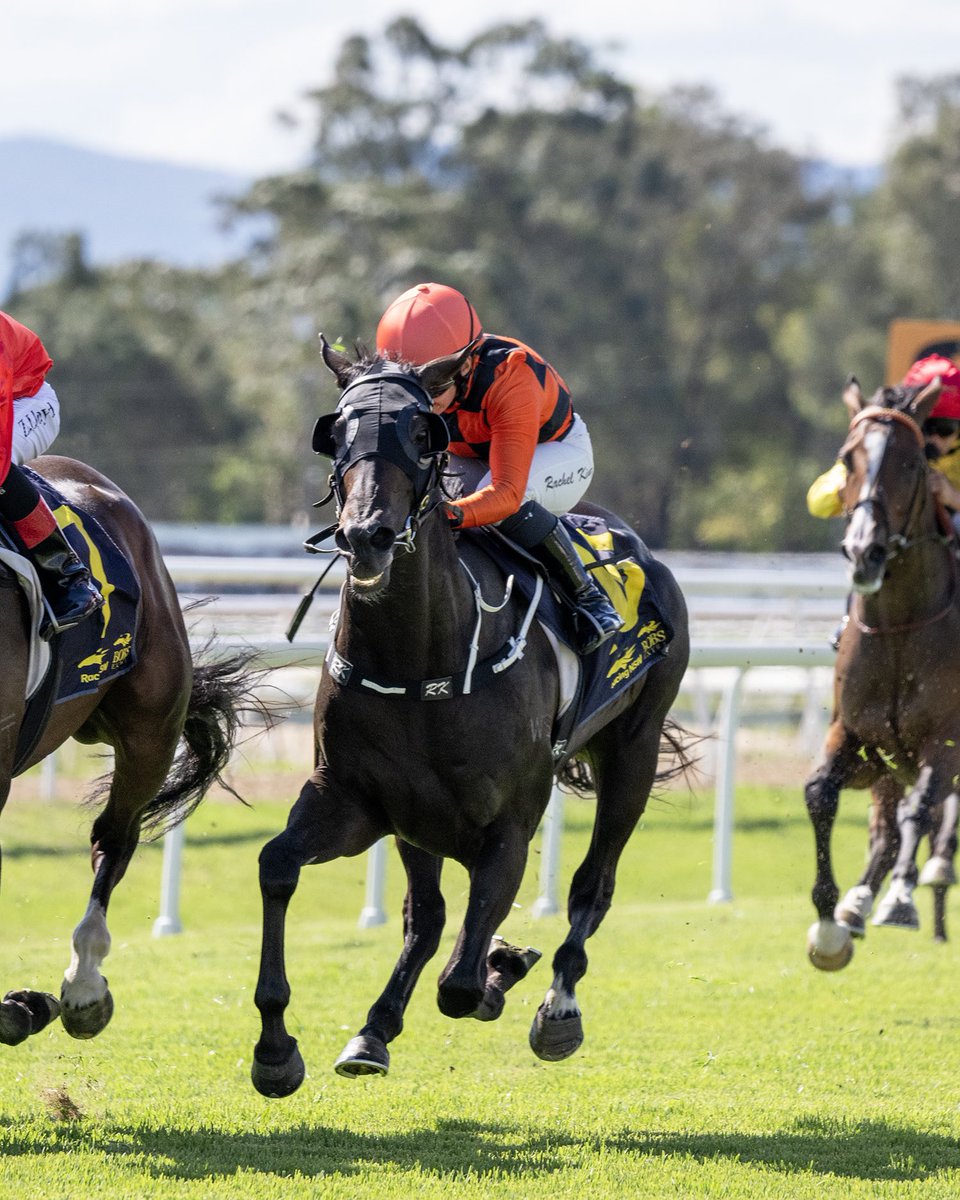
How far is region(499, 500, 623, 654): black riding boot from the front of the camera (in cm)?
488

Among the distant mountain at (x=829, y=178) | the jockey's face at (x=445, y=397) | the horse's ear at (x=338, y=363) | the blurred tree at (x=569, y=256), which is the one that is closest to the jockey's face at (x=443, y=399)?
the jockey's face at (x=445, y=397)

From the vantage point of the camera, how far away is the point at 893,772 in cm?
678

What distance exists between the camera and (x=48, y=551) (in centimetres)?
447

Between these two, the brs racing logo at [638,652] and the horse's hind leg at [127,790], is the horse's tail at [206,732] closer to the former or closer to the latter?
the horse's hind leg at [127,790]

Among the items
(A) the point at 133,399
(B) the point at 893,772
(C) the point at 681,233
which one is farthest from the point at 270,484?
(B) the point at 893,772

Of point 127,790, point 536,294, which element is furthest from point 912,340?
point 536,294

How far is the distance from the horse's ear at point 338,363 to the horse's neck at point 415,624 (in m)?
0.39

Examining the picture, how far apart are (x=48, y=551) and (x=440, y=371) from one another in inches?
42.1

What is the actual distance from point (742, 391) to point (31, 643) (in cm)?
3758

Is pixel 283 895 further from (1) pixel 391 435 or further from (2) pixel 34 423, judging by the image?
(2) pixel 34 423

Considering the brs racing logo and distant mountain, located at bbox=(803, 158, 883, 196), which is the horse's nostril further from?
distant mountain, located at bbox=(803, 158, 883, 196)

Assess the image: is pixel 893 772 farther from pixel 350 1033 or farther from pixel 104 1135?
pixel 104 1135

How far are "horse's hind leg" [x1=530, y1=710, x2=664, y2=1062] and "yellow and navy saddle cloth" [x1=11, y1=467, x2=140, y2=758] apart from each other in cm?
146

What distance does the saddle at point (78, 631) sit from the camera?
14.5ft
